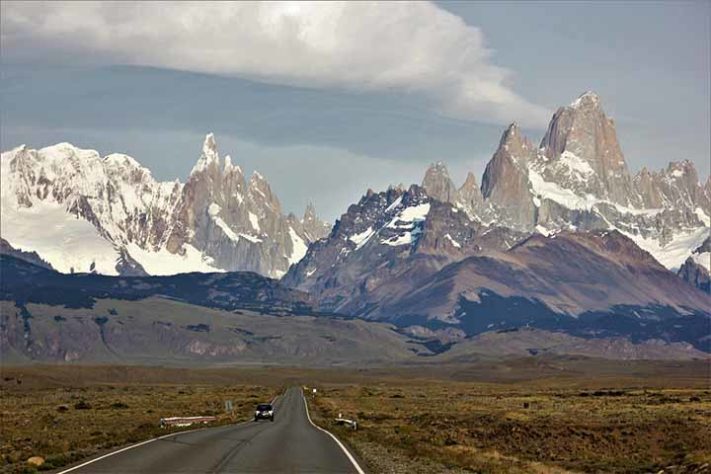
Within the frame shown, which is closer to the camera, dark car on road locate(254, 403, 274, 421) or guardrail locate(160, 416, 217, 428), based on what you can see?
guardrail locate(160, 416, 217, 428)

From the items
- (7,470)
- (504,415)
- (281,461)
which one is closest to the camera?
(7,470)

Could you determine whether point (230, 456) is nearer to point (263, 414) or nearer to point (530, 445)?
point (530, 445)

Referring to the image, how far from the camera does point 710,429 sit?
267 feet

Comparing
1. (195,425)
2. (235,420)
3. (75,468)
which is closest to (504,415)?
(235,420)

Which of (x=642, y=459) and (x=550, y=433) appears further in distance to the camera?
(x=550, y=433)

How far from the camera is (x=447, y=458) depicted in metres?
53.1

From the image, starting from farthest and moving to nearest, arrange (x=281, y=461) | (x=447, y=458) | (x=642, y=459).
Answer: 1. (x=642, y=459)
2. (x=447, y=458)
3. (x=281, y=461)

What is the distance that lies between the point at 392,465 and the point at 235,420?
49.8m

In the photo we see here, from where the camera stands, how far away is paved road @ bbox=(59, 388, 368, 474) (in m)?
44.5

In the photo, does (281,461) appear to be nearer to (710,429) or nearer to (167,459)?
(167,459)

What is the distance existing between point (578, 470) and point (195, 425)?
34.7 metres

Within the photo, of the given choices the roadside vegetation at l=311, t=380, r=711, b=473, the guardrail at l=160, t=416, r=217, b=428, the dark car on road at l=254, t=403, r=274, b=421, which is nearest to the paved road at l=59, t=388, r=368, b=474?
the roadside vegetation at l=311, t=380, r=711, b=473

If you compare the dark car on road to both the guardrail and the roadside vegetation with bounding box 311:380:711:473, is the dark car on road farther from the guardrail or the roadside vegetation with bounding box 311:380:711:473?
the guardrail

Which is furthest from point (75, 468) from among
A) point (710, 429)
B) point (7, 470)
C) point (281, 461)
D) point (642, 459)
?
point (710, 429)
